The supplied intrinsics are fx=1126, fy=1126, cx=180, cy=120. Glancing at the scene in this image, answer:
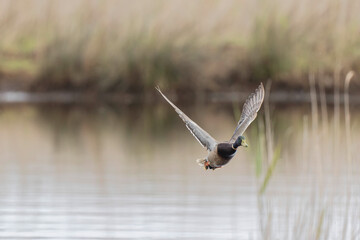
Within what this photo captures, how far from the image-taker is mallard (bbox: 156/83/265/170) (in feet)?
20.2

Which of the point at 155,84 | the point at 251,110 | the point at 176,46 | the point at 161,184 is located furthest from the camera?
the point at 176,46

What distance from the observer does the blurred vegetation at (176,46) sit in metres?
21.6

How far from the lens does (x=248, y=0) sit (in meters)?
24.3

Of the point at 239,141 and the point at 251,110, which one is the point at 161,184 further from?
the point at 239,141

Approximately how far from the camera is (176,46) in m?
22.2

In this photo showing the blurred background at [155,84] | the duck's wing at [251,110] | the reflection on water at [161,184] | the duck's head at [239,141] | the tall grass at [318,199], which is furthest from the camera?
the blurred background at [155,84]

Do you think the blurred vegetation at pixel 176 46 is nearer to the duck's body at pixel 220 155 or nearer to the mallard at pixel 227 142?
the mallard at pixel 227 142

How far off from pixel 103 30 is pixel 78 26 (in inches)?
21.3

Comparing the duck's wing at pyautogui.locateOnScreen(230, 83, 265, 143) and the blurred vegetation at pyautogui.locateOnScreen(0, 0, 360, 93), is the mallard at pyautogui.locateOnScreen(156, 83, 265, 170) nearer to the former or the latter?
the duck's wing at pyautogui.locateOnScreen(230, 83, 265, 143)

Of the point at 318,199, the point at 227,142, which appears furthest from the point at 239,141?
the point at 318,199

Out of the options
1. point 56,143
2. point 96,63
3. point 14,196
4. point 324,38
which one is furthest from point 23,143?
point 324,38

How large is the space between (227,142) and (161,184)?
13.9 feet

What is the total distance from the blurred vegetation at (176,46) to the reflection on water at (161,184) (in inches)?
166

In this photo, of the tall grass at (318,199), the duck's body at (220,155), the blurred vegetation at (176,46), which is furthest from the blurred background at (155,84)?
the duck's body at (220,155)
